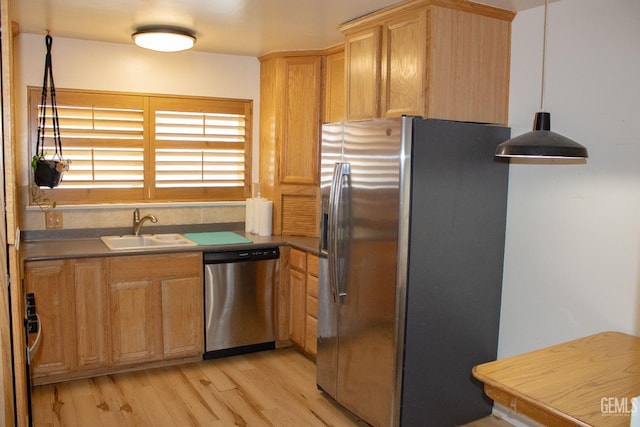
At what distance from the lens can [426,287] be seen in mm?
2916

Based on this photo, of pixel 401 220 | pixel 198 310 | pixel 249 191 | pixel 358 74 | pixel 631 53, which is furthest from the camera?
pixel 249 191

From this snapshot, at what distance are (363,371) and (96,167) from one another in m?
2.53

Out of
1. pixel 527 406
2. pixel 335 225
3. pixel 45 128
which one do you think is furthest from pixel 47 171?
pixel 527 406

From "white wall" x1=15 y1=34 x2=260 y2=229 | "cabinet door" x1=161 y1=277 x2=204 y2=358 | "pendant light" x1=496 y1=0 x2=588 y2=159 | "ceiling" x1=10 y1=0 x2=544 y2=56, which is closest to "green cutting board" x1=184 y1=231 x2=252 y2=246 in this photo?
"white wall" x1=15 y1=34 x2=260 y2=229

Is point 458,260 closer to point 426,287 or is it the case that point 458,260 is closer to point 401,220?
point 426,287

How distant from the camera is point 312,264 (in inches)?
156

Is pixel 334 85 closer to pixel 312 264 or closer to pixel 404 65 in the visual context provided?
pixel 404 65

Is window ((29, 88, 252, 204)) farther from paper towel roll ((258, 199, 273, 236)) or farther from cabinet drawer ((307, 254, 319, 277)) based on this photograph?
cabinet drawer ((307, 254, 319, 277))

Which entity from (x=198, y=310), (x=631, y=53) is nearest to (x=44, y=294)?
(x=198, y=310)

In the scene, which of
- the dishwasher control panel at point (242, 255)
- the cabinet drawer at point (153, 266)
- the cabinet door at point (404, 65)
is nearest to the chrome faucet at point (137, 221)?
the cabinet drawer at point (153, 266)

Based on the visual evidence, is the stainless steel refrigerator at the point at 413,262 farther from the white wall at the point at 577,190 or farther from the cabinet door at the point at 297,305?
the cabinet door at the point at 297,305

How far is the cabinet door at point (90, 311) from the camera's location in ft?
11.9

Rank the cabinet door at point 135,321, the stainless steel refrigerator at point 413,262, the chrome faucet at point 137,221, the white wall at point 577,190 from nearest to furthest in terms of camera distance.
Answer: the white wall at point 577,190, the stainless steel refrigerator at point 413,262, the cabinet door at point 135,321, the chrome faucet at point 137,221

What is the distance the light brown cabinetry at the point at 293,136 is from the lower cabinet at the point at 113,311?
95 centimetres
